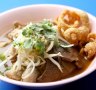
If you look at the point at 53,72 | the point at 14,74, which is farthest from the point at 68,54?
the point at 14,74

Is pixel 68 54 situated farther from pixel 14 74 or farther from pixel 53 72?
pixel 14 74

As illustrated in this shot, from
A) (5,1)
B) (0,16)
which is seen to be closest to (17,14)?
(0,16)

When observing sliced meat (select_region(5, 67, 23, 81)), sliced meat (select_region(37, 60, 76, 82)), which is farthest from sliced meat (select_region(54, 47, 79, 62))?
sliced meat (select_region(5, 67, 23, 81))

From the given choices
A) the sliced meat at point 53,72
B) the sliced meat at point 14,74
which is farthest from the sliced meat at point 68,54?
the sliced meat at point 14,74

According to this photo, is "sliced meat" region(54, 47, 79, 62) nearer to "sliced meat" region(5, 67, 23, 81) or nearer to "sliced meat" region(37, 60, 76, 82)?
"sliced meat" region(37, 60, 76, 82)

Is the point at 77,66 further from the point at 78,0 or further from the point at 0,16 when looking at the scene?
the point at 78,0

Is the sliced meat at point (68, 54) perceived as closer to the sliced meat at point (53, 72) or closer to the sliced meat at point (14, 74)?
the sliced meat at point (53, 72)

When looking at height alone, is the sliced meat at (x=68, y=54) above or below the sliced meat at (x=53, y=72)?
above

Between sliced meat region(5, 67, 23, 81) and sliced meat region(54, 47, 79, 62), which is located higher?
sliced meat region(54, 47, 79, 62)
